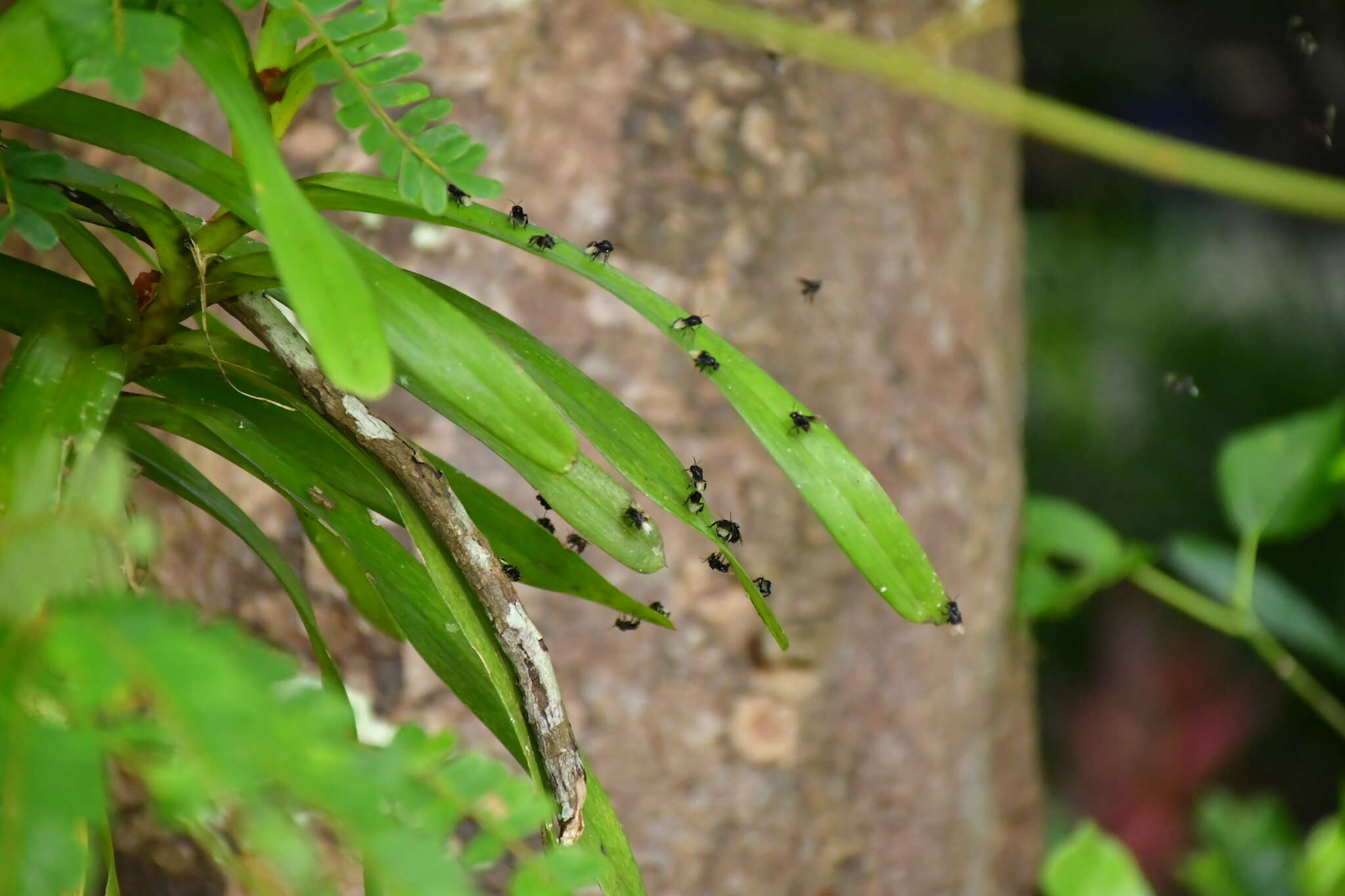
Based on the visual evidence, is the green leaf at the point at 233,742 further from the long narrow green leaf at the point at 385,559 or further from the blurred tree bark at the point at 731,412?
the blurred tree bark at the point at 731,412

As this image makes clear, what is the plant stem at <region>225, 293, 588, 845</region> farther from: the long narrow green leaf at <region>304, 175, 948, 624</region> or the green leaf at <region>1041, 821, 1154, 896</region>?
the green leaf at <region>1041, 821, 1154, 896</region>

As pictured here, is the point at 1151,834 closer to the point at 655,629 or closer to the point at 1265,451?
the point at 1265,451

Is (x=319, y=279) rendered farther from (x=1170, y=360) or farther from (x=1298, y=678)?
(x=1170, y=360)

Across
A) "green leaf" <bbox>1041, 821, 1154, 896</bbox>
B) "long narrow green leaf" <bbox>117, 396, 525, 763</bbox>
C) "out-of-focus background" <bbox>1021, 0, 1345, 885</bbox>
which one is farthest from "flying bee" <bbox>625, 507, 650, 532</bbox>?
"out-of-focus background" <bbox>1021, 0, 1345, 885</bbox>

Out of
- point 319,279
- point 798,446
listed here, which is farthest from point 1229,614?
point 319,279

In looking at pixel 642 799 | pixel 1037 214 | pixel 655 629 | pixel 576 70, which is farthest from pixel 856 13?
pixel 1037 214
